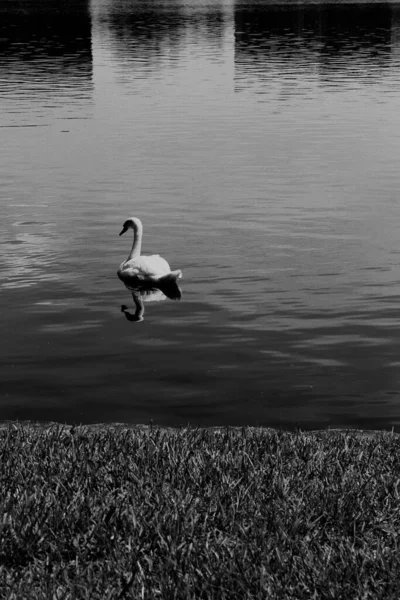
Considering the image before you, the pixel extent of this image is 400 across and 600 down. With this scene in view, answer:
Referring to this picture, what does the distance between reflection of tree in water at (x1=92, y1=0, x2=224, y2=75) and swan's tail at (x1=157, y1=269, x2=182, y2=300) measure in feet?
163

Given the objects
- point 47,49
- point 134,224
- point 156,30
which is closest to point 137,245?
point 134,224

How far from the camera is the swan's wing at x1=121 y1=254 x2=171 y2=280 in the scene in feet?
59.1

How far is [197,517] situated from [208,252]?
13.4 m

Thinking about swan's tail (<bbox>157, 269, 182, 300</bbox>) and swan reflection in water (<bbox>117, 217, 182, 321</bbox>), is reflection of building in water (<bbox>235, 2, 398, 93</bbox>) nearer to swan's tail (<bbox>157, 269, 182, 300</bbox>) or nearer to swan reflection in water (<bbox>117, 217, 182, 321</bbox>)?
swan reflection in water (<bbox>117, 217, 182, 321</bbox>)

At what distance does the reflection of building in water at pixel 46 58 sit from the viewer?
2014 inches

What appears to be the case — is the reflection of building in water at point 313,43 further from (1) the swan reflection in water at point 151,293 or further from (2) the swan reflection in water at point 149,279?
(1) the swan reflection in water at point 151,293

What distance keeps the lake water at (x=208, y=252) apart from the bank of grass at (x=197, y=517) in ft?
10.3

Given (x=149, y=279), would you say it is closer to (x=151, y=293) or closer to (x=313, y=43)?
(x=151, y=293)

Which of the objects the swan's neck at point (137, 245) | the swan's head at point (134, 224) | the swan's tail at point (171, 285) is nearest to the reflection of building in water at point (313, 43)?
the swan's head at point (134, 224)

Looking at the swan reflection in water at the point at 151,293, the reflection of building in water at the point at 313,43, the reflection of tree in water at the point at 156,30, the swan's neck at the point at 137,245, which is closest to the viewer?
the swan reflection in water at the point at 151,293

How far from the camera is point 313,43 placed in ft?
279

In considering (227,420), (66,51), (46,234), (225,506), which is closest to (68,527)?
(225,506)

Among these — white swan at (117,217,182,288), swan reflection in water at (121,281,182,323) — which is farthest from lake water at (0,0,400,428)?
white swan at (117,217,182,288)

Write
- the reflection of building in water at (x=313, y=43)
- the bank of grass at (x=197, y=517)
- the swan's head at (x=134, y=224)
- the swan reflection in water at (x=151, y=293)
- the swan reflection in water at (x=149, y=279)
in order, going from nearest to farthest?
1. the bank of grass at (x=197, y=517)
2. the swan reflection in water at (x=151, y=293)
3. the swan reflection in water at (x=149, y=279)
4. the swan's head at (x=134, y=224)
5. the reflection of building in water at (x=313, y=43)
